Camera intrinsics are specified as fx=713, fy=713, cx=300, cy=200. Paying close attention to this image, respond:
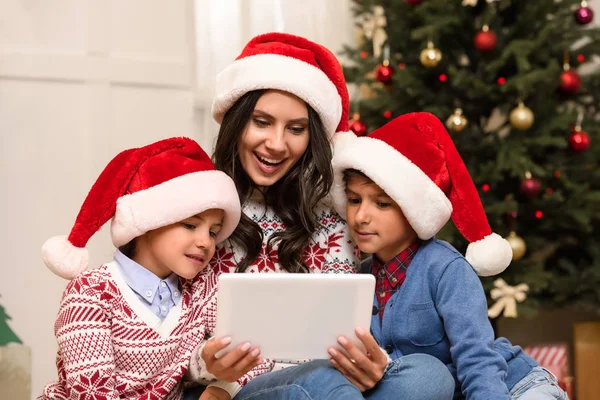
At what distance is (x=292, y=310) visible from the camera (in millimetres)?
1396

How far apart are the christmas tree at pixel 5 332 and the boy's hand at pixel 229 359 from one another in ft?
6.28

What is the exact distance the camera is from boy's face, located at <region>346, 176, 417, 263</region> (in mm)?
1784

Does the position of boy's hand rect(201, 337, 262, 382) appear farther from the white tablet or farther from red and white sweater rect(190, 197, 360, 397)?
red and white sweater rect(190, 197, 360, 397)

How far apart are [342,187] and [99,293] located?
703mm

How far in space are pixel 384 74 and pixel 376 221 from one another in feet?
4.63

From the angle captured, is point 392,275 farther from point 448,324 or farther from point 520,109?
point 520,109

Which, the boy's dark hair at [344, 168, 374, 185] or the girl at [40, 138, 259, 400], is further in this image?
the boy's dark hair at [344, 168, 374, 185]

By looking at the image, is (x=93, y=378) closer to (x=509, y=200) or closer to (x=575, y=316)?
(x=509, y=200)

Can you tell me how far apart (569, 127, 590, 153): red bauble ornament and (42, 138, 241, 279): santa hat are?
1.76 meters

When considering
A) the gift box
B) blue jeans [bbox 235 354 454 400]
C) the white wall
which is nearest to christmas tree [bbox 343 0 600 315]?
the gift box

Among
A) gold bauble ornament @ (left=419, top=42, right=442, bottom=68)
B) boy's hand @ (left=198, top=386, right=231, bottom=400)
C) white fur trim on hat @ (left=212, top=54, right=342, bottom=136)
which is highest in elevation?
gold bauble ornament @ (left=419, top=42, right=442, bottom=68)

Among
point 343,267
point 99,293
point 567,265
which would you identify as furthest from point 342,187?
point 567,265

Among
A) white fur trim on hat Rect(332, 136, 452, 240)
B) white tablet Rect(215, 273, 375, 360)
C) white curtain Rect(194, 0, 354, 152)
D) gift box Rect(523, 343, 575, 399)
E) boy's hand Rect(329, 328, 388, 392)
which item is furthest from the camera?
white curtain Rect(194, 0, 354, 152)

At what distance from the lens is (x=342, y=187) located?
1.93m
